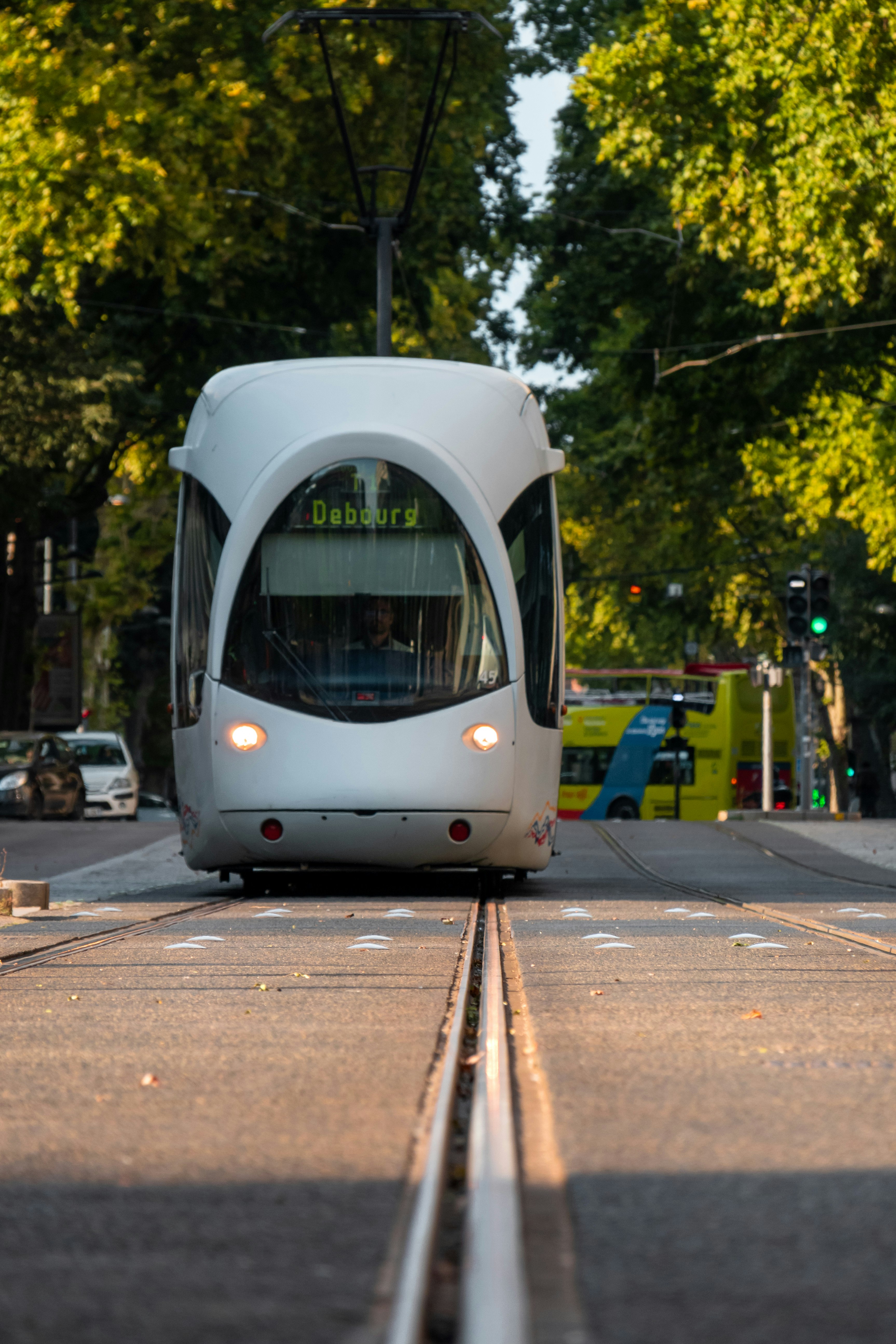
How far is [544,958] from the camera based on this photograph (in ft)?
30.2

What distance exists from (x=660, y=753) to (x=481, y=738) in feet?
121

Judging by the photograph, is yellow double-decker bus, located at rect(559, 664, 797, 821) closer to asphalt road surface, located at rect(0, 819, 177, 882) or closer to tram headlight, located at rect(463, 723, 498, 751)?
asphalt road surface, located at rect(0, 819, 177, 882)

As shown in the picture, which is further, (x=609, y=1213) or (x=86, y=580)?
(x=86, y=580)

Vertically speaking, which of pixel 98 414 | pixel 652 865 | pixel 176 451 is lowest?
pixel 652 865

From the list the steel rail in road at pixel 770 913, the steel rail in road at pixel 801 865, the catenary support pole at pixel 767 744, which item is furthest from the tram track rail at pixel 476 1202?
the catenary support pole at pixel 767 744

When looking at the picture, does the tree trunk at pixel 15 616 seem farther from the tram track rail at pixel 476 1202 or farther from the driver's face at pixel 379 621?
the tram track rail at pixel 476 1202

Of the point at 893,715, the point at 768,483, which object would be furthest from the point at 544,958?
the point at 893,715

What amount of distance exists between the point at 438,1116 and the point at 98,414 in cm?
2554

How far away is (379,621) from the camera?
45.5 ft

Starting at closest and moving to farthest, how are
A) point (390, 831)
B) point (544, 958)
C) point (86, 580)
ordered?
point (544, 958)
point (390, 831)
point (86, 580)

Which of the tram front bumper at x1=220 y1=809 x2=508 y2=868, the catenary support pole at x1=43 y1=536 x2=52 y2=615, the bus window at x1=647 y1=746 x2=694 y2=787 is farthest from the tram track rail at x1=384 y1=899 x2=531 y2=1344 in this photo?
the bus window at x1=647 y1=746 x2=694 y2=787

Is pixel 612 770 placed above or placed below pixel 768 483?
below

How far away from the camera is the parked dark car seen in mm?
27922

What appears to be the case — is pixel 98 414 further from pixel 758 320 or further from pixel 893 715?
pixel 893 715
